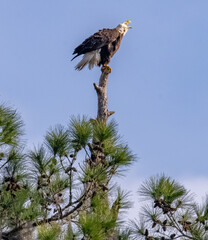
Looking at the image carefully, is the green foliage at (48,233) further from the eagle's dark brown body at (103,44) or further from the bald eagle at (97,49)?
the eagle's dark brown body at (103,44)

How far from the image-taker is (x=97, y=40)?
746 cm

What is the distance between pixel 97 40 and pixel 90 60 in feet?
0.96

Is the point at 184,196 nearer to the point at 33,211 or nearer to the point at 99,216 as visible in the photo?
the point at 99,216

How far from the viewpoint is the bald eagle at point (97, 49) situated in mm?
7309

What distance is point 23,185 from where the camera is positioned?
13.8 ft

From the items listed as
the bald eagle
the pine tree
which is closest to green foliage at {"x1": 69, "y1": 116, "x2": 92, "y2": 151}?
the pine tree

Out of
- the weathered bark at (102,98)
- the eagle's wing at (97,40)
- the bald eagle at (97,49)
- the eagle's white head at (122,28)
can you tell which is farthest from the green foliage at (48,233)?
the eagle's white head at (122,28)

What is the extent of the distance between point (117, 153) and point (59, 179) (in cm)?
46

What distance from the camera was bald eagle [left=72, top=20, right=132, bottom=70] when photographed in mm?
7309

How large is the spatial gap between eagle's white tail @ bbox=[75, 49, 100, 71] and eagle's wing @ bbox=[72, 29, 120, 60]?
0.08 metres

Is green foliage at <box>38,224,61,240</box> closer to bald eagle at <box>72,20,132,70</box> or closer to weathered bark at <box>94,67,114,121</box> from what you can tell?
weathered bark at <box>94,67,114,121</box>

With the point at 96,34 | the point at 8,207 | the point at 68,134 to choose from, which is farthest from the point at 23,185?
the point at 96,34

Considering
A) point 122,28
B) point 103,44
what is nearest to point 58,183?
point 103,44

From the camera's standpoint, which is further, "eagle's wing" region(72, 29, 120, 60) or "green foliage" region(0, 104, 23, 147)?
"eagle's wing" region(72, 29, 120, 60)
